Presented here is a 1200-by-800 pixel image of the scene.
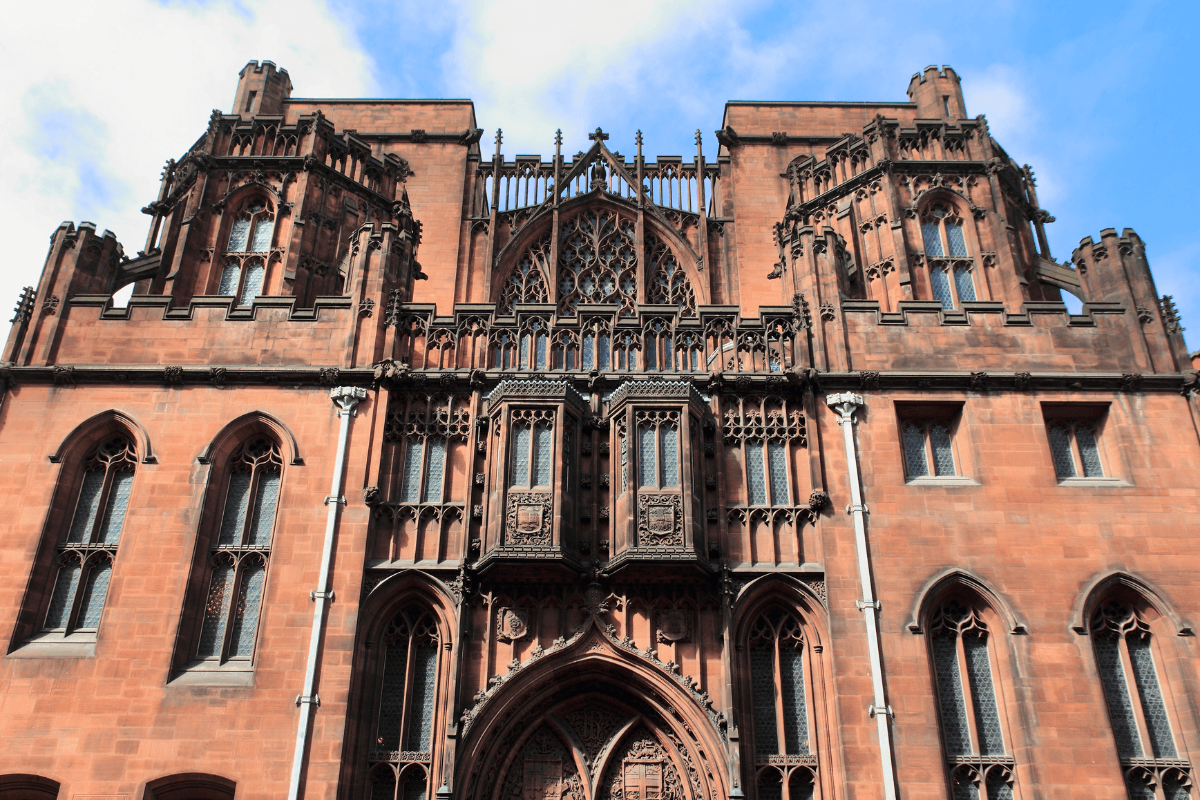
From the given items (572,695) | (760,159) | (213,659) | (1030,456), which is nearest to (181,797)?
(213,659)

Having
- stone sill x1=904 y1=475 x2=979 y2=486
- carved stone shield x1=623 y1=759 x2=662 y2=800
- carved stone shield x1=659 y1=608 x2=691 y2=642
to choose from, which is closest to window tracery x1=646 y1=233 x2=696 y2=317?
stone sill x1=904 y1=475 x2=979 y2=486

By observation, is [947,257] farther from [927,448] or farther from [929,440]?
[927,448]

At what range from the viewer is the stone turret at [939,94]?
25969mm

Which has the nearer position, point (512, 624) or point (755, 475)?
point (512, 624)

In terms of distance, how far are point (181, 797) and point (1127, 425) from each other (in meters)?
15.6

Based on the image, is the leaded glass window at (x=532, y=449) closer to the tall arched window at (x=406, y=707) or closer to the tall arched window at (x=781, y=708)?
the tall arched window at (x=406, y=707)

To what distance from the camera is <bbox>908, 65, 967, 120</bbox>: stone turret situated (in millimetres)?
25969

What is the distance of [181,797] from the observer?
46.6 feet

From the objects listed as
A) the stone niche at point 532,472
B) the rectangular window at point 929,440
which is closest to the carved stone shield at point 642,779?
the stone niche at point 532,472

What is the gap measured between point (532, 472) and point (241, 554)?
4.69 metres

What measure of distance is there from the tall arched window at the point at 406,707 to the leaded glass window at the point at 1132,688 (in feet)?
31.9

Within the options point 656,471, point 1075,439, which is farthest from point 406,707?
point 1075,439

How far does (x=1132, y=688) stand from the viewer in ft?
49.3

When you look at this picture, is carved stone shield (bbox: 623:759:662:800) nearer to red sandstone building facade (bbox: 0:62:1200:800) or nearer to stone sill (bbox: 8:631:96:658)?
red sandstone building facade (bbox: 0:62:1200:800)
